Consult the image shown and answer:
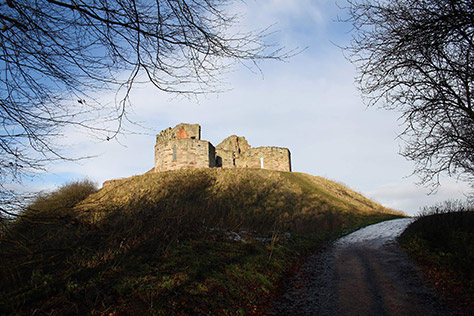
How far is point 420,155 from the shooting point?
27.7ft

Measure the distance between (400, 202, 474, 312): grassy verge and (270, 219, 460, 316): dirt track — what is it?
14.2 inches

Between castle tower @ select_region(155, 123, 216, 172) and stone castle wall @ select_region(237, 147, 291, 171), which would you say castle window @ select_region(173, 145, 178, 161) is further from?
stone castle wall @ select_region(237, 147, 291, 171)

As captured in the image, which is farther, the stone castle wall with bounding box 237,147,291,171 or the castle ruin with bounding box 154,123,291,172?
the stone castle wall with bounding box 237,147,291,171

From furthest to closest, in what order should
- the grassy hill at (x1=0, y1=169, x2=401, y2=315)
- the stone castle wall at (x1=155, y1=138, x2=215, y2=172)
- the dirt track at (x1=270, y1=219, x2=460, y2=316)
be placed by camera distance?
the stone castle wall at (x1=155, y1=138, x2=215, y2=172), the dirt track at (x1=270, y1=219, x2=460, y2=316), the grassy hill at (x1=0, y1=169, x2=401, y2=315)

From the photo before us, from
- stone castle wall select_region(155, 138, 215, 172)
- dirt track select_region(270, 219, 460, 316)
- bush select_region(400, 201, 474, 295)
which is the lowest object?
dirt track select_region(270, 219, 460, 316)

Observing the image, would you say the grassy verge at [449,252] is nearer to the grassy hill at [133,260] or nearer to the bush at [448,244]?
the bush at [448,244]

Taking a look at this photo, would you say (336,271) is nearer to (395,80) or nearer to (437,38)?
(395,80)

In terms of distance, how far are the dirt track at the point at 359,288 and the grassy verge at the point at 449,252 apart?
36 centimetres

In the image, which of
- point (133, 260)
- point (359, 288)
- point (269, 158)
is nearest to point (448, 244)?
point (359, 288)

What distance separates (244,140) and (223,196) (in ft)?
76.0

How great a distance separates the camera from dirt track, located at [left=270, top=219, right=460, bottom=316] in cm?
471

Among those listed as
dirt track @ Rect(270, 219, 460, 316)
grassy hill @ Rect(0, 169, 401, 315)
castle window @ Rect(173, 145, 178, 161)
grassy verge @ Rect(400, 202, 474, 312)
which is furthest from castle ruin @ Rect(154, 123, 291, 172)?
grassy verge @ Rect(400, 202, 474, 312)

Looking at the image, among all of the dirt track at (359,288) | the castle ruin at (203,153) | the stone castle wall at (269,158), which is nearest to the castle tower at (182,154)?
the castle ruin at (203,153)

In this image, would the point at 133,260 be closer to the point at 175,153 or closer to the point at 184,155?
the point at 184,155
